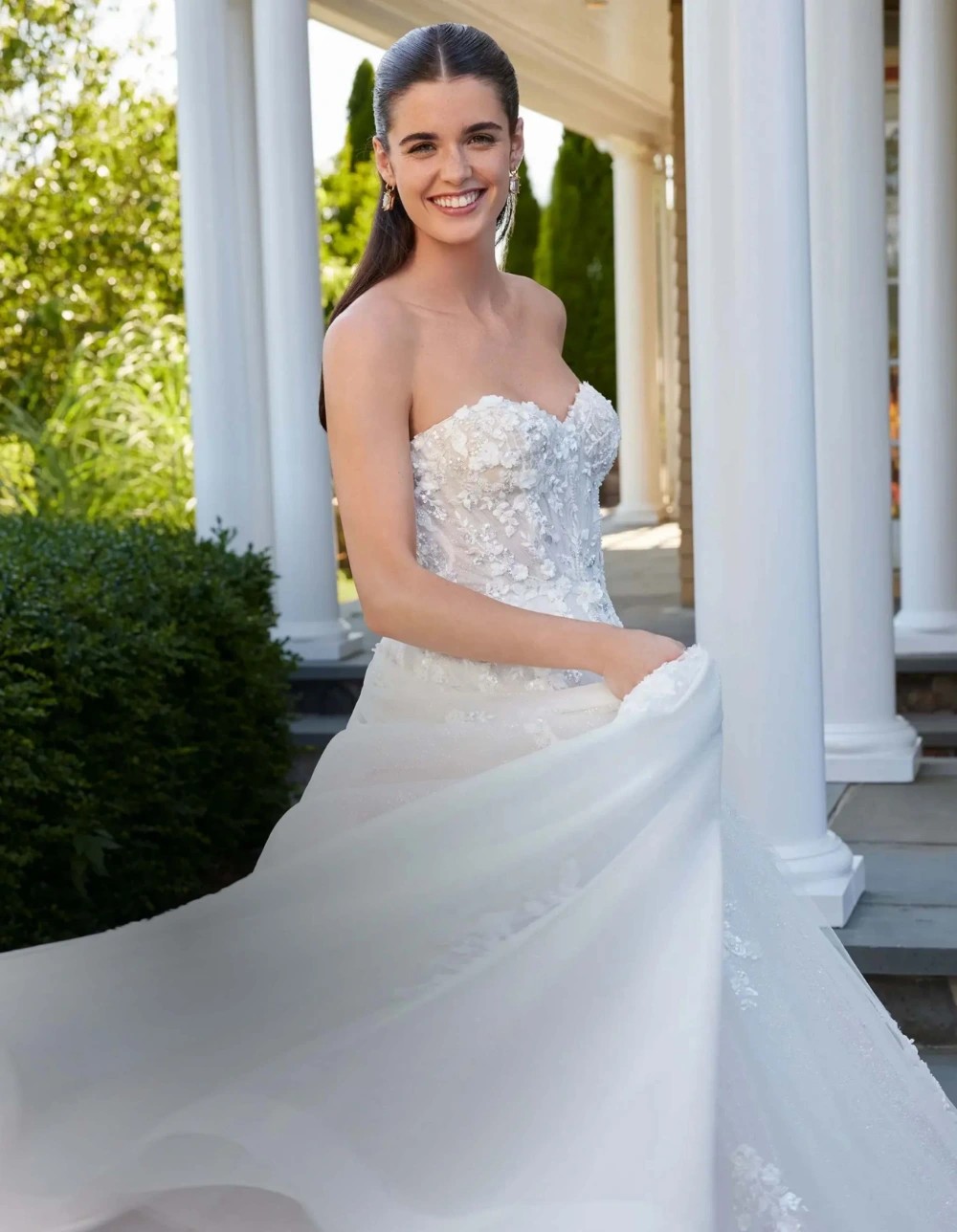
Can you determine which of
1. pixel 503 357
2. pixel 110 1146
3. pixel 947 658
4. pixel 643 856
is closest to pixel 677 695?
pixel 643 856

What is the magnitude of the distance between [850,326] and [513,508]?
3.10m

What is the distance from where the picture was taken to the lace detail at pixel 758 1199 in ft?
6.75

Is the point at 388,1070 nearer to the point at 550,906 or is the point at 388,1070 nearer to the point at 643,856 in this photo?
the point at 550,906

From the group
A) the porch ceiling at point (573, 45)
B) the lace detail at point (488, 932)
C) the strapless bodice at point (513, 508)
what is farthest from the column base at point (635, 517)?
the lace detail at point (488, 932)

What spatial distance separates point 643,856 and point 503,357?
2.62 ft

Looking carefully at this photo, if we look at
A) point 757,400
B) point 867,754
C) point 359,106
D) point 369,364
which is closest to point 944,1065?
point 757,400

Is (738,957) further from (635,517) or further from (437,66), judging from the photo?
(635,517)

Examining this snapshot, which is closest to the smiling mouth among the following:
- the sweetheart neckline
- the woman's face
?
the woman's face

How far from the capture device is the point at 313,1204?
6.64 feet

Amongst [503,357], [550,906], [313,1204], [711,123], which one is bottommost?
[313,1204]

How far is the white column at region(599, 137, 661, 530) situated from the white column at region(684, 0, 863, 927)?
10.7 metres

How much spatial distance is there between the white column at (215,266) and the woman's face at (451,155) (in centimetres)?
451

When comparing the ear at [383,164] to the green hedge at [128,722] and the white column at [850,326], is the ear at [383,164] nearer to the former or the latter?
the green hedge at [128,722]

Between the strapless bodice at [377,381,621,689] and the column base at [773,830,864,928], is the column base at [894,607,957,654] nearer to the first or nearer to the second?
the column base at [773,830,864,928]
